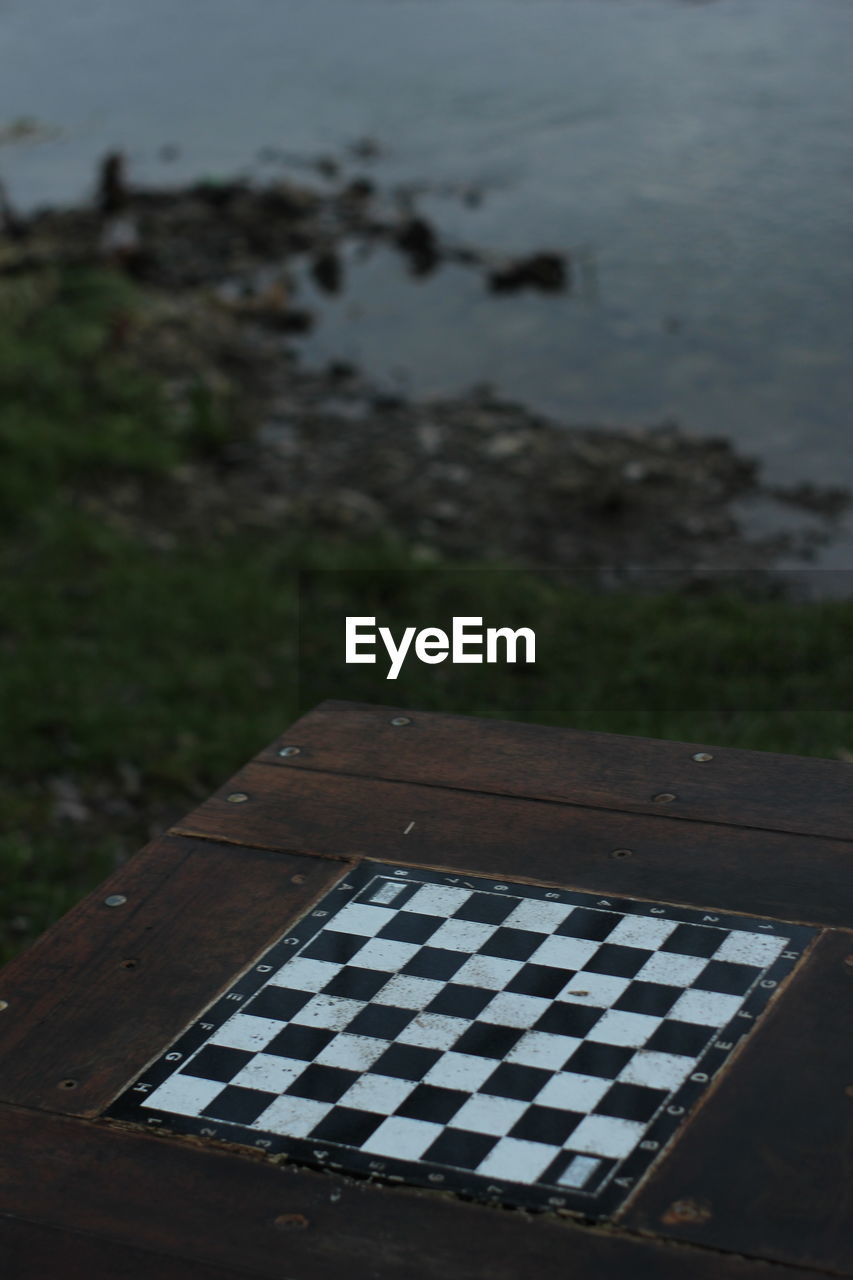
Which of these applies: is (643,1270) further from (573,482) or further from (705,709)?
(573,482)

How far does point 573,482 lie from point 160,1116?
442 cm

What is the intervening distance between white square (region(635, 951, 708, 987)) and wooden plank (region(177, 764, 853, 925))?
5.0 inches

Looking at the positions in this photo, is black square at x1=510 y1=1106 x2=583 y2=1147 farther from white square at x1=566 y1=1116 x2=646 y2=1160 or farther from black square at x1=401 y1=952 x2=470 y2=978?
black square at x1=401 y1=952 x2=470 y2=978

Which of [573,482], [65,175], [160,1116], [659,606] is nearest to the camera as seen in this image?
[160,1116]

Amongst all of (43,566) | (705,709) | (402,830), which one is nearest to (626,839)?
(402,830)

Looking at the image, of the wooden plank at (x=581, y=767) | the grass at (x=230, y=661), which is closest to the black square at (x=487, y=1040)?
the wooden plank at (x=581, y=767)

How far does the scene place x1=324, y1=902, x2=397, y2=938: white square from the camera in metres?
1.97

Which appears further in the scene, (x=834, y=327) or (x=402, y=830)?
(x=834, y=327)

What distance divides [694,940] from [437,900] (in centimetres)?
33

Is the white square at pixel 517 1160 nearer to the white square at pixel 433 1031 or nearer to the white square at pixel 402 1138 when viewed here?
the white square at pixel 402 1138

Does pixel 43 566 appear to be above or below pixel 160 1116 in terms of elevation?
below

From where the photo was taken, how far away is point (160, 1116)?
1.66 meters

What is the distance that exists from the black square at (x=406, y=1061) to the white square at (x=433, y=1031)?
11mm
